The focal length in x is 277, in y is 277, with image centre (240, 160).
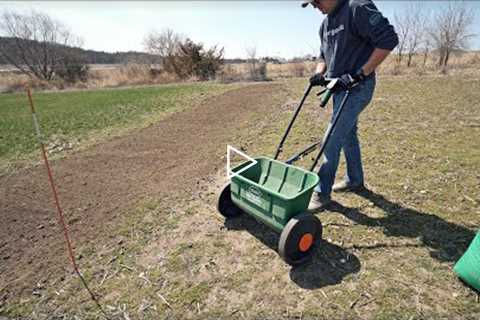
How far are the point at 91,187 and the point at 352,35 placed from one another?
160 inches

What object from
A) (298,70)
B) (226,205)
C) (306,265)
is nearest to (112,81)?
(298,70)

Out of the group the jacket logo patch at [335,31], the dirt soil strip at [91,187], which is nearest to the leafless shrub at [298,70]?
the dirt soil strip at [91,187]

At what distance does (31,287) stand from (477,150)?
6.46 meters

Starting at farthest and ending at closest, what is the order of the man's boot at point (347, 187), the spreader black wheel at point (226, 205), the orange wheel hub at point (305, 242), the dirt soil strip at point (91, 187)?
the man's boot at point (347, 187) → the spreader black wheel at point (226, 205) → the dirt soil strip at point (91, 187) → the orange wheel hub at point (305, 242)

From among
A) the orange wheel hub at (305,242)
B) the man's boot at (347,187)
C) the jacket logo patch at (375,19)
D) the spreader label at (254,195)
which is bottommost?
A: the man's boot at (347,187)

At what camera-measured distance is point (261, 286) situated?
7.48 feet

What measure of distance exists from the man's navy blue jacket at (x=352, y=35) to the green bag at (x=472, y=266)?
1.71 metres

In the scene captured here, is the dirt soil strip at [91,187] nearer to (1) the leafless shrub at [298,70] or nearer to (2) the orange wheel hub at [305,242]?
(2) the orange wheel hub at [305,242]

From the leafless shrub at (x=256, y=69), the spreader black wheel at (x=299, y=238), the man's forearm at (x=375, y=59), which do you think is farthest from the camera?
the leafless shrub at (x=256, y=69)

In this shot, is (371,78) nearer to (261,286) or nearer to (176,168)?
(261,286)

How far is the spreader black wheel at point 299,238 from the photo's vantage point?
219 cm

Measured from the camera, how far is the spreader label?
230 centimetres

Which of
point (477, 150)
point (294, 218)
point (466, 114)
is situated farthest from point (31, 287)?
point (466, 114)

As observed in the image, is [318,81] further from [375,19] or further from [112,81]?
[112,81]
